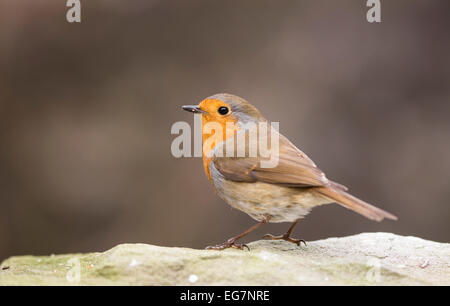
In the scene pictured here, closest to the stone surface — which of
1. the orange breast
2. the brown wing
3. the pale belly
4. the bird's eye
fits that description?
the pale belly

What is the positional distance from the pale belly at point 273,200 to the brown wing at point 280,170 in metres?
0.04

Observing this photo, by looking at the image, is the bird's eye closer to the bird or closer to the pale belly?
the bird

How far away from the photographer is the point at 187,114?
255 inches

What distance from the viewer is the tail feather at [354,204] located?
3014 millimetres

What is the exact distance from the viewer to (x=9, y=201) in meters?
6.31

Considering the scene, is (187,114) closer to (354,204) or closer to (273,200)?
(273,200)

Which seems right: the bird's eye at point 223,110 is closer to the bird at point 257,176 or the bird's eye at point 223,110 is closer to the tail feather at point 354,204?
the bird at point 257,176

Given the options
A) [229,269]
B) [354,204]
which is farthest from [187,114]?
[229,269]

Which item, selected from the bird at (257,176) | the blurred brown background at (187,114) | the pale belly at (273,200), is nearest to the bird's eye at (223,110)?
the bird at (257,176)

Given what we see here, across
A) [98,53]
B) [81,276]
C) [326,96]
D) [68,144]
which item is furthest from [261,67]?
[81,276]

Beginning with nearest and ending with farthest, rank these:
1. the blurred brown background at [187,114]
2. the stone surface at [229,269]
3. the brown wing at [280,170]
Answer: the stone surface at [229,269]
the brown wing at [280,170]
the blurred brown background at [187,114]

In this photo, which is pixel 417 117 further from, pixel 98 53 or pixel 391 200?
pixel 98 53

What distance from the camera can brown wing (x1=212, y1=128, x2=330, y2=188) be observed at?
348cm

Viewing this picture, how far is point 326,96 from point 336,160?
0.74 metres
